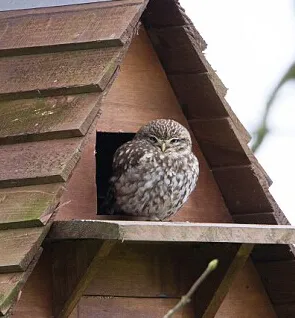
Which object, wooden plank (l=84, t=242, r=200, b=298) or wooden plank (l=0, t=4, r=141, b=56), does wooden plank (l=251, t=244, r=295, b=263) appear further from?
wooden plank (l=0, t=4, r=141, b=56)

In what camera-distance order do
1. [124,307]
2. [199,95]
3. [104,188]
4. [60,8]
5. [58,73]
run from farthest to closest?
[104,188], [199,95], [60,8], [124,307], [58,73]

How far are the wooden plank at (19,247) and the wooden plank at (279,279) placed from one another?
1.20m

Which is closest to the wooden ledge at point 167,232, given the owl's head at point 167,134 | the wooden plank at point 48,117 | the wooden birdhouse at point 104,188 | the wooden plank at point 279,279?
the wooden birdhouse at point 104,188

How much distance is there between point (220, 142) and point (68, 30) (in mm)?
762

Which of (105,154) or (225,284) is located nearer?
(225,284)

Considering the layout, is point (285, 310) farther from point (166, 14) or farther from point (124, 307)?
point (166, 14)

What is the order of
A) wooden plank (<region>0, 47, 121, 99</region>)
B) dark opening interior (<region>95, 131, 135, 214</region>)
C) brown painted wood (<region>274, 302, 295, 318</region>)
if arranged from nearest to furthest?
wooden plank (<region>0, 47, 121, 99</region>) → brown painted wood (<region>274, 302, 295, 318</region>) → dark opening interior (<region>95, 131, 135, 214</region>)

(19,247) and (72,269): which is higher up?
(19,247)

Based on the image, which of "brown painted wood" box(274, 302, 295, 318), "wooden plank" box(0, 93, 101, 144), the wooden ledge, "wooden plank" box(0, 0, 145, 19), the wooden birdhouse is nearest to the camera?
the wooden ledge

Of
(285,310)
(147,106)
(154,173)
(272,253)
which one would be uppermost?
(147,106)

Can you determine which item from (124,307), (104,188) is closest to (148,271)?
(124,307)

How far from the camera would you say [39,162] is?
4098mm

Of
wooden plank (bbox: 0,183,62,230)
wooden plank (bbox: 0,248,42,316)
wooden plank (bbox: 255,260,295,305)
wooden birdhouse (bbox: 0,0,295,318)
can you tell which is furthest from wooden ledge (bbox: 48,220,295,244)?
wooden plank (bbox: 255,260,295,305)

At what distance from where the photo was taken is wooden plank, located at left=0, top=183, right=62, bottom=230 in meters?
3.94
